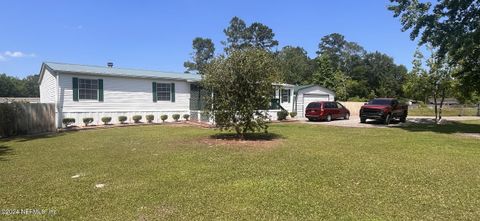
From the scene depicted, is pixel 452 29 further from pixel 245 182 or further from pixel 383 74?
pixel 383 74

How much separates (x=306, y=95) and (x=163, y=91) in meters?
13.9

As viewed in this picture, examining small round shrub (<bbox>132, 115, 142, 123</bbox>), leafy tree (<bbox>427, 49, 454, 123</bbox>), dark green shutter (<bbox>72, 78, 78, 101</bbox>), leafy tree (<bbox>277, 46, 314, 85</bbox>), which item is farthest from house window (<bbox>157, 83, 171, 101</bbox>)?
leafy tree (<bbox>277, 46, 314, 85</bbox>)

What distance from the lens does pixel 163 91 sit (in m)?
24.3

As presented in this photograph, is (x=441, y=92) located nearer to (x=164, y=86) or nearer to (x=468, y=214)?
(x=164, y=86)

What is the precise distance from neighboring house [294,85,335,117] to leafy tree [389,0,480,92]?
12.7 meters

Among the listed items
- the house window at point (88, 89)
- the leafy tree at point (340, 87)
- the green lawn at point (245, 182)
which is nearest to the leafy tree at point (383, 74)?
the leafy tree at point (340, 87)

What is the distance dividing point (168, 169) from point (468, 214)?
223 inches

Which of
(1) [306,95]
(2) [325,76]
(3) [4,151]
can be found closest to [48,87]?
(3) [4,151]

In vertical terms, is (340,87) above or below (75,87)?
above

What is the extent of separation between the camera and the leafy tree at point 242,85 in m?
12.9

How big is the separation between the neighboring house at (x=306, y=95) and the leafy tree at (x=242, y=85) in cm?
1821

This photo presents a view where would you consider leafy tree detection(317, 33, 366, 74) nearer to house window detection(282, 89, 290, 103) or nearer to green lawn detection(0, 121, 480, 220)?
house window detection(282, 89, 290, 103)

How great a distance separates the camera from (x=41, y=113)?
17.8m

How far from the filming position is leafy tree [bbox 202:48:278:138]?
42.3 ft
